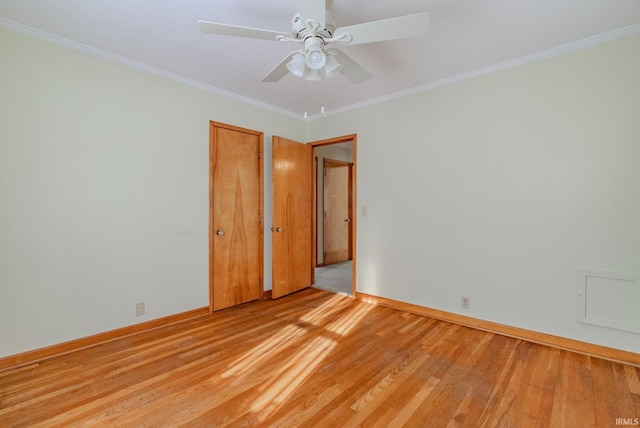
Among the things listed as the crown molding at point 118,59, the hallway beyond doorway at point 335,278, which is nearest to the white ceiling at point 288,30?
the crown molding at point 118,59

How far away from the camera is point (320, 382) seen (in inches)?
77.3

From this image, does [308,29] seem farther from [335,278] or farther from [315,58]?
[335,278]

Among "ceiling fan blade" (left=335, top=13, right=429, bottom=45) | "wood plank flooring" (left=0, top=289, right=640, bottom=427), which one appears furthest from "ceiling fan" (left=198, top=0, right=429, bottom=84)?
"wood plank flooring" (left=0, top=289, right=640, bottom=427)

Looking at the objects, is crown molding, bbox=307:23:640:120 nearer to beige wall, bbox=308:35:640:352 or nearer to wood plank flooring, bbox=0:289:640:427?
beige wall, bbox=308:35:640:352

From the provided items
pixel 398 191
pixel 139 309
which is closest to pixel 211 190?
pixel 139 309

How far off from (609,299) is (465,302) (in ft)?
3.50

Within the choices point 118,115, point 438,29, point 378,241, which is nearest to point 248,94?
point 118,115

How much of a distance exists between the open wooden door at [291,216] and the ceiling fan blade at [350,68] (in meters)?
1.78

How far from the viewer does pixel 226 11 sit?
200 cm

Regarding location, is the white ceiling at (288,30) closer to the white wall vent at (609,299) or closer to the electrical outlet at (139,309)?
the white wall vent at (609,299)

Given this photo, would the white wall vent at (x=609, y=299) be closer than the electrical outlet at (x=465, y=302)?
Yes

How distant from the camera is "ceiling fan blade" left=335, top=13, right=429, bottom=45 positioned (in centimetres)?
153

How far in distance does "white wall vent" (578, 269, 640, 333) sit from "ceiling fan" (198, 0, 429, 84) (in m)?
2.37

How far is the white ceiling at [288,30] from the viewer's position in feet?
6.32
